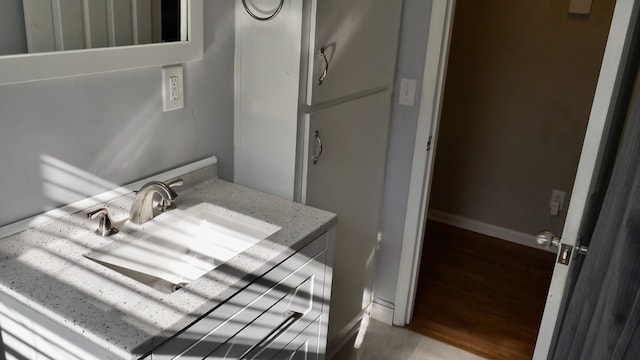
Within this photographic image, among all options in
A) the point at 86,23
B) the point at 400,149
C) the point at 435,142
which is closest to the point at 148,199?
the point at 86,23

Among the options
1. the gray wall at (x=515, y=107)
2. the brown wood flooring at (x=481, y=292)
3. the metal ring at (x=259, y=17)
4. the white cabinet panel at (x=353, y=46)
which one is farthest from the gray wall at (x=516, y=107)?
the metal ring at (x=259, y=17)

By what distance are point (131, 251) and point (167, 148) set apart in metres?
0.37

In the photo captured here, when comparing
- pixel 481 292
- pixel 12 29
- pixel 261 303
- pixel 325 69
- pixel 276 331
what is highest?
pixel 12 29

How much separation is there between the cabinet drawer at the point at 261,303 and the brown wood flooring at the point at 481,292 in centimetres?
116

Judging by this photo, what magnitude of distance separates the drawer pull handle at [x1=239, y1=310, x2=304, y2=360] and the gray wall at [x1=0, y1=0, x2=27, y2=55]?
33.9 inches

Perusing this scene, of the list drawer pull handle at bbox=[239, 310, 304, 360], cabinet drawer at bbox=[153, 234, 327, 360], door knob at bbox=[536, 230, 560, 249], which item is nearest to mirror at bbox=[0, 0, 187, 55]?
cabinet drawer at bbox=[153, 234, 327, 360]

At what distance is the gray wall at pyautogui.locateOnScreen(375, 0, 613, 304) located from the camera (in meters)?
3.16

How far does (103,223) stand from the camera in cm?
142

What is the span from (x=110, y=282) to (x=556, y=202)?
9.37 feet

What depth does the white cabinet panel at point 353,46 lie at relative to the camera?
1.74 metres

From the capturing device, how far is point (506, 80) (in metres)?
3.39

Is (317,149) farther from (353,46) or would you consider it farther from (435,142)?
(435,142)

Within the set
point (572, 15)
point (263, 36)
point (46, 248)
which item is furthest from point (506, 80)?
point (46, 248)

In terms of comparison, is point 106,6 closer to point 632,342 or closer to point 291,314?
point 291,314
